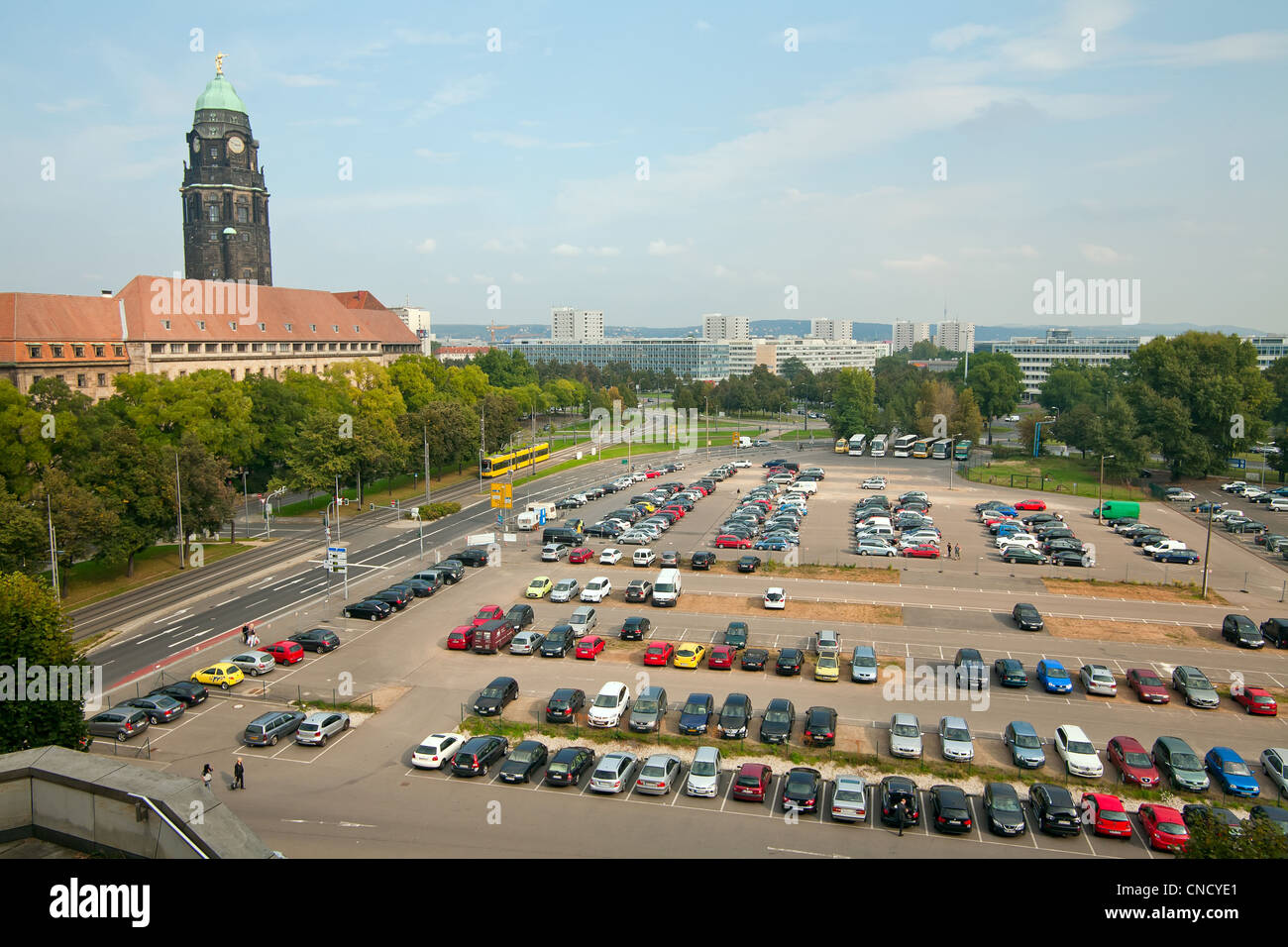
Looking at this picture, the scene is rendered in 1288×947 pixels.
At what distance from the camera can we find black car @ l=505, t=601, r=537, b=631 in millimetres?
34719

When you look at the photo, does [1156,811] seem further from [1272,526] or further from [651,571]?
[1272,526]

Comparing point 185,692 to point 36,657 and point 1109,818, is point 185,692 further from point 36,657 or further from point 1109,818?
point 1109,818

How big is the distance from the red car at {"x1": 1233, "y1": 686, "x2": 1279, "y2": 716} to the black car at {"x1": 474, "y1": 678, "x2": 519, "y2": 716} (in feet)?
75.5

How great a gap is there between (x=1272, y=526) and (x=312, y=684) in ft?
190

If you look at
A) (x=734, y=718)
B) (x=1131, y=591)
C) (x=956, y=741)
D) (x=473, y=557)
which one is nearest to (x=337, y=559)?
(x=473, y=557)

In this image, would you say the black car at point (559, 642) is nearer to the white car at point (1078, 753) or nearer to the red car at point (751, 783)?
the red car at point (751, 783)

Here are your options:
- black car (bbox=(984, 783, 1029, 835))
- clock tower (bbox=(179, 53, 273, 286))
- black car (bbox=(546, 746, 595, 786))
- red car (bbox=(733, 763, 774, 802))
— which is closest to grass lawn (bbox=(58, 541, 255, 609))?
black car (bbox=(546, 746, 595, 786))

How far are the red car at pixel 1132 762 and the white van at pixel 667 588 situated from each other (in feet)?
60.2

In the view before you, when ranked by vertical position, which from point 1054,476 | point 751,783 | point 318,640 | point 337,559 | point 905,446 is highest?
point 905,446

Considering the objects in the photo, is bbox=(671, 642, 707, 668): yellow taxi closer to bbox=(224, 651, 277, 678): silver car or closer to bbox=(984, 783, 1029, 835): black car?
bbox=(984, 783, 1029, 835): black car

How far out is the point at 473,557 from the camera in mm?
45375

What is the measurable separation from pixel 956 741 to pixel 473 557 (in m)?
28.3

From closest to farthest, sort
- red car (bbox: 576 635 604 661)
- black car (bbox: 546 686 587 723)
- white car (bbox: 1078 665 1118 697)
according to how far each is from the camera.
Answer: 1. black car (bbox: 546 686 587 723)
2. white car (bbox: 1078 665 1118 697)
3. red car (bbox: 576 635 604 661)

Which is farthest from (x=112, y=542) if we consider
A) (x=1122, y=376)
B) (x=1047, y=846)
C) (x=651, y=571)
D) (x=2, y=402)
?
(x=1122, y=376)
